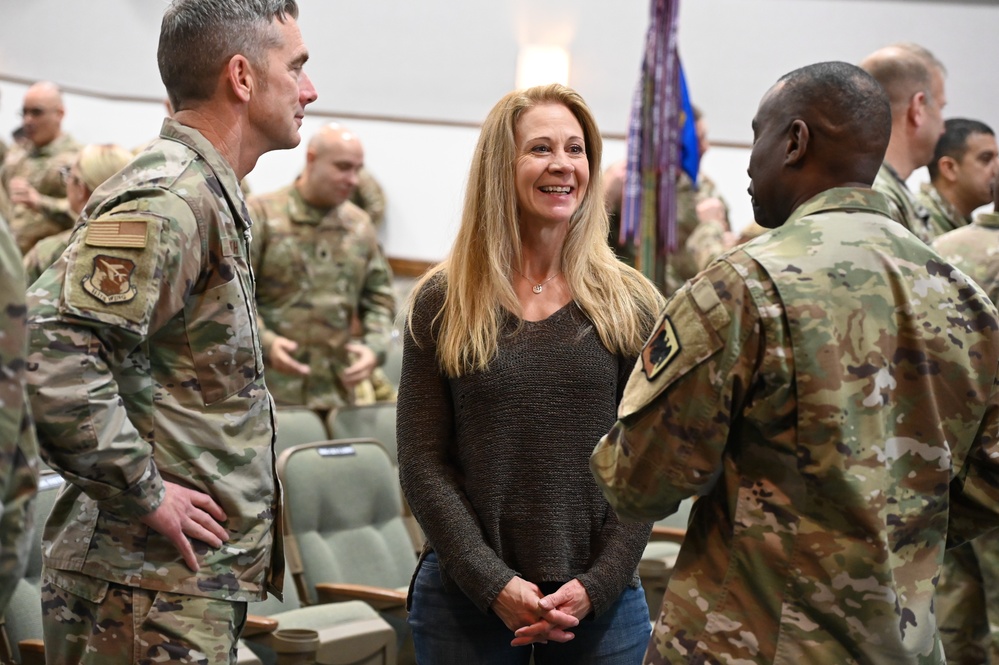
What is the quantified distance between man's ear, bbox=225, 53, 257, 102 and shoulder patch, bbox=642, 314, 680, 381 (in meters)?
0.81

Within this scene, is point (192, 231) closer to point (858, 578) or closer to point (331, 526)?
point (858, 578)

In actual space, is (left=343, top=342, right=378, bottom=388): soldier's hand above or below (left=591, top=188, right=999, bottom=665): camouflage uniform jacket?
below

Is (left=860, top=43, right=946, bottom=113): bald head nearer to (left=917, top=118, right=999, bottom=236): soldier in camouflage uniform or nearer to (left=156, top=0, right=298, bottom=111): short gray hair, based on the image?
(left=917, top=118, right=999, bottom=236): soldier in camouflage uniform

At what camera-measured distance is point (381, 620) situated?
3.22 m

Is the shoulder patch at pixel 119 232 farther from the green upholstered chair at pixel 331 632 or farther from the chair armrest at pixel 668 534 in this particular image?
the chair armrest at pixel 668 534

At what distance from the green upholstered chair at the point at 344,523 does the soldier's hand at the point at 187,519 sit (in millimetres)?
1673

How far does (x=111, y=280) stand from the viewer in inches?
66.8

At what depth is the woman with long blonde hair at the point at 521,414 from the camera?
201cm

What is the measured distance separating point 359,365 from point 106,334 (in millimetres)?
3037

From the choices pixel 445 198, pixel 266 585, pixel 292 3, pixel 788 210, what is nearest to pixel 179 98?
pixel 292 3

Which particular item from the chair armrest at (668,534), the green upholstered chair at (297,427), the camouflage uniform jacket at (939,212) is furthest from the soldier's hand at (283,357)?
the camouflage uniform jacket at (939,212)

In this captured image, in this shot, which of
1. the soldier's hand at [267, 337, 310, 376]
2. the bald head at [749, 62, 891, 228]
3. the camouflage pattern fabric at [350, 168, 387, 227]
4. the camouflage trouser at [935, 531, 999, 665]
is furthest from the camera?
the camouflage pattern fabric at [350, 168, 387, 227]

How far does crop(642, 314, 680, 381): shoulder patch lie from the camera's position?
1524 mm

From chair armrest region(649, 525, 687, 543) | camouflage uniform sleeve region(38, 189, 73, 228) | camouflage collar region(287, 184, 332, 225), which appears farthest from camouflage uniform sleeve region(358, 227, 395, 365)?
camouflage uniform sleeve region(38, 189, 73, 228)
